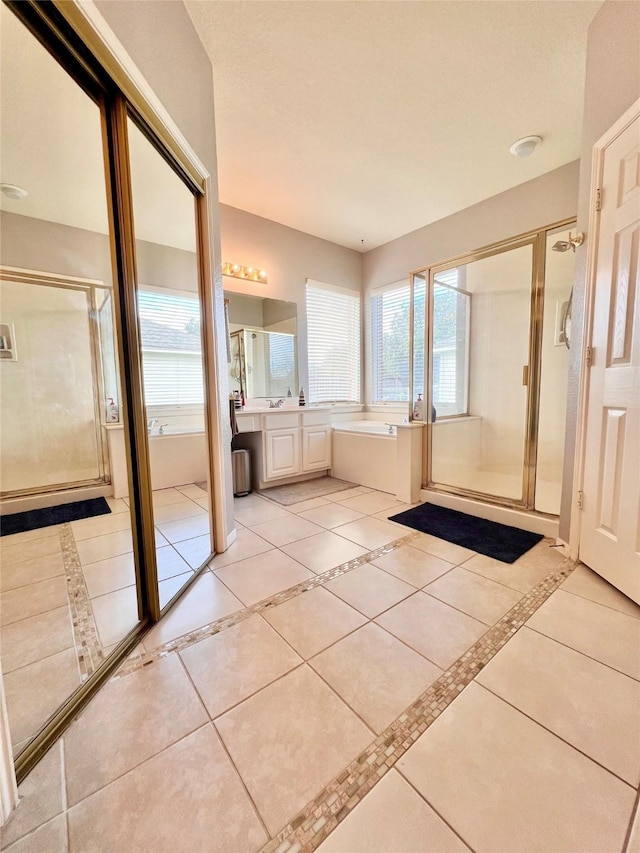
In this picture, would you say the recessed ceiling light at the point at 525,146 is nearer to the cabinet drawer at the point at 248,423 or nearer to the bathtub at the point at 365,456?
the bathtub at the point at 365,456

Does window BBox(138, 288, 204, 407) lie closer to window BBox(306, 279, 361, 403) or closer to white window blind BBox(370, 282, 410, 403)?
window BBox(306, 279, 361, 403)

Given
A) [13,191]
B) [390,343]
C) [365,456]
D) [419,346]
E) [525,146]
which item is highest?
[525,146]

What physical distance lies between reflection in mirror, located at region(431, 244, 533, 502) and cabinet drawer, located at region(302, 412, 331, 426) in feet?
3.79

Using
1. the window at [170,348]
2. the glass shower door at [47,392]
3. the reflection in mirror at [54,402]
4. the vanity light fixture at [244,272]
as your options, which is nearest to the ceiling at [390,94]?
the vanity light fixture at [244,272]

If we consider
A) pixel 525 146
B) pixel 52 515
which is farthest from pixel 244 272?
pixel 52 515

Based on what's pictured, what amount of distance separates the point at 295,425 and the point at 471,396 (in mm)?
1963

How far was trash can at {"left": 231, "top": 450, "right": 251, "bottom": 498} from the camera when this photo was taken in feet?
10.4

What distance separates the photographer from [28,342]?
87.5 inches

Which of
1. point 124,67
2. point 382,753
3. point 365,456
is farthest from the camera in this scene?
point 365,456

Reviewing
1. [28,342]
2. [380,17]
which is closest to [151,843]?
[28,342]

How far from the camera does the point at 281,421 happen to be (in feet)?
10.9

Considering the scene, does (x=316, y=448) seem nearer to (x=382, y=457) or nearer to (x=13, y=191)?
(x=382, y=457)

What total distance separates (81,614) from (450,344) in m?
3.50

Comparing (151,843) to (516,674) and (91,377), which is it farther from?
(91,377)
